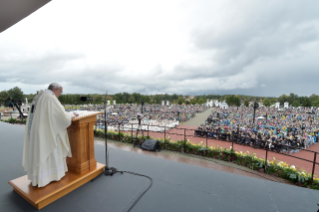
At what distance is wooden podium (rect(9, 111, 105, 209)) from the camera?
195 centimetres

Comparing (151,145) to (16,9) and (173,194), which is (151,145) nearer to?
(173,194)

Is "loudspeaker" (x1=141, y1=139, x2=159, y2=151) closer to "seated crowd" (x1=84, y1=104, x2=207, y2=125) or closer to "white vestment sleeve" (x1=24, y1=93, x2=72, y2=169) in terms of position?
"white vestment sleeve" (x1=24, y1=93, x2=72, y2=169)

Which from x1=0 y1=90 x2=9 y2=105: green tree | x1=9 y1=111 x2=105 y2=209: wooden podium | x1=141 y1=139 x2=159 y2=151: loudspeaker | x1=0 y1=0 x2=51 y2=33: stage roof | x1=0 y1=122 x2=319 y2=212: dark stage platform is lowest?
x1=141 y1=139 x2=159 y2=151: loudspeaker

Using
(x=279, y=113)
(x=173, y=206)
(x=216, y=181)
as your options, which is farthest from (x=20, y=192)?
(x=279, y=113)

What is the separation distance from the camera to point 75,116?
2215 millimetres

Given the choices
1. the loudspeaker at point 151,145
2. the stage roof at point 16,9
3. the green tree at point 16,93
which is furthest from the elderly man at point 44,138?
the green tree at point 16,93

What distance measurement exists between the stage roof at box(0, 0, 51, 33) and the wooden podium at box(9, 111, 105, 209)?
191 centimetres

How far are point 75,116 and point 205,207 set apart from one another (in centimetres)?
223

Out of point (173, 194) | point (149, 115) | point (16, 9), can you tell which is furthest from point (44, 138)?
point (149, 115)

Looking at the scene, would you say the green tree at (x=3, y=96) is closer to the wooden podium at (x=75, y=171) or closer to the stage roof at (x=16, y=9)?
the stage roof at (x=16, y=9)

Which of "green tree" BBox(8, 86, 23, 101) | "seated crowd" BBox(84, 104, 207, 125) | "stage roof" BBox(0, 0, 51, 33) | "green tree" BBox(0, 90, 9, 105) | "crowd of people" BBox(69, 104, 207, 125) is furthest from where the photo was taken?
"seated crowd" BBox(84, 104, 207, 125)

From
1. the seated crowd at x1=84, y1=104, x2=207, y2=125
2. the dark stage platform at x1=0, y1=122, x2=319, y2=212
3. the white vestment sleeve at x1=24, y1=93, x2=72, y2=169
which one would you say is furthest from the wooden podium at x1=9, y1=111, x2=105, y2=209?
the seated crowd at x1=84, y1=104, x2=207, y2=125

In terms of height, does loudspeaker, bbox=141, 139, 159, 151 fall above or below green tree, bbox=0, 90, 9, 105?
below

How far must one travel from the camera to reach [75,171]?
8.16 feet
